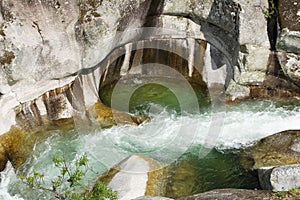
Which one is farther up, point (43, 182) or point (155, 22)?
point (155, 22)

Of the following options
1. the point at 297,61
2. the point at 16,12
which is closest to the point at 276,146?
the point at 297,61

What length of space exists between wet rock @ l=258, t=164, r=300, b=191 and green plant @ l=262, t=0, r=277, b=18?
5379mm

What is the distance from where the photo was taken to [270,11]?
43.3 feet

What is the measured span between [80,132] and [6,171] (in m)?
2.39

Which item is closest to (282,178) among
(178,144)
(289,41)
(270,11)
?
(178,144)

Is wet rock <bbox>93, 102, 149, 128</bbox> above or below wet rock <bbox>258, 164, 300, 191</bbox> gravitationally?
above

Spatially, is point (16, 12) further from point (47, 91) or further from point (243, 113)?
point (243, 113)

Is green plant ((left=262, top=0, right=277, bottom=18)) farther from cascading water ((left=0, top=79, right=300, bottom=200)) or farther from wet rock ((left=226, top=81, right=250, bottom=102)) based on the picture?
cascading water ((left=0, top=79, right=300, bottom=200))

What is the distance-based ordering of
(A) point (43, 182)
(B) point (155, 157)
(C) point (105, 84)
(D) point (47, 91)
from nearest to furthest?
(A) point (43, 182)
(B) point (155, 157)
(D) point (47, 91)
(C) point (105, 84)

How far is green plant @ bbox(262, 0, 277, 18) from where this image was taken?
1314cm

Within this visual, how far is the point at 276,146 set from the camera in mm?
11172

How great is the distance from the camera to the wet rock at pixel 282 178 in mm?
9156

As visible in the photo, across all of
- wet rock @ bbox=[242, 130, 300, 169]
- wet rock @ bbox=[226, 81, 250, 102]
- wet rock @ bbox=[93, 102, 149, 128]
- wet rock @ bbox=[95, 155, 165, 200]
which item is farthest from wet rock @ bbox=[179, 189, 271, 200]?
wet rock @ bbox=[226, 81, 250, 102]

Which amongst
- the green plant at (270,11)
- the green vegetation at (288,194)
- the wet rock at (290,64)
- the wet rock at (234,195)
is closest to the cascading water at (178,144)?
the wet rock at (290,64)
